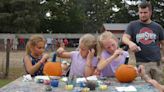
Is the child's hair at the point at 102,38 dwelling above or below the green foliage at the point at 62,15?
above

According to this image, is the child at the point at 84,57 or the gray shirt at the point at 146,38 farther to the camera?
the gray shirt at the point at 146,38

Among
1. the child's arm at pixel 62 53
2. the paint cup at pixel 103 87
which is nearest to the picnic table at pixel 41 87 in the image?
the paint cup at pixel 103 87

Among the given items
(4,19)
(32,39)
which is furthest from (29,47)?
(4,19)

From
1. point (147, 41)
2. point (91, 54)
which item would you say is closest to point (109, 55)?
point (91, 54)

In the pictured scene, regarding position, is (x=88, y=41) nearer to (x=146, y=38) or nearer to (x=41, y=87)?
(x=146, y=38)

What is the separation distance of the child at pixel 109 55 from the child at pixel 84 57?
0.10 m

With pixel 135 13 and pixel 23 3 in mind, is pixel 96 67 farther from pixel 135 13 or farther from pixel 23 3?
pixel 135 13

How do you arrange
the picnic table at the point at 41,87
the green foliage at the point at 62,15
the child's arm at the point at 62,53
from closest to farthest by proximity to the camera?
1. the picnic table at the point at 41,87
2. the child's arm at the point at 62,53
3. the green foliage at the point at 62,15

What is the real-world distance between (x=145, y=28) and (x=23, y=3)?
4072 cm

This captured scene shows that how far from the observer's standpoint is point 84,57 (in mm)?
5082

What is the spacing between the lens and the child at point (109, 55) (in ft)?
15.5

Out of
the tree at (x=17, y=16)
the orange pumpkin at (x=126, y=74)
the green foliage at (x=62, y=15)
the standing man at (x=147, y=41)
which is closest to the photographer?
the orange pumpkin at (x=126, y=74)

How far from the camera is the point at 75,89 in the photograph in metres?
3.72

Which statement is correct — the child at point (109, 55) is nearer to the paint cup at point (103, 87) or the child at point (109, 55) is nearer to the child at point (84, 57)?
the child at point (84, 57)
